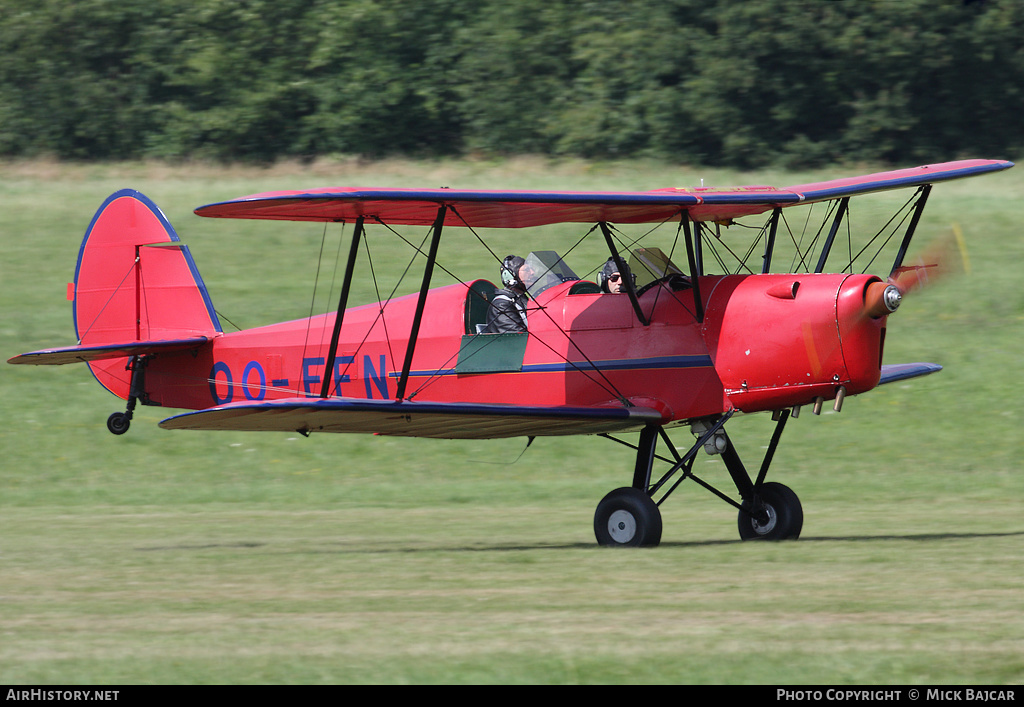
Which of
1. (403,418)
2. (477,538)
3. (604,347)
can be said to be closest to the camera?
(403,418)

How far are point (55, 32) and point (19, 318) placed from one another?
904 inches

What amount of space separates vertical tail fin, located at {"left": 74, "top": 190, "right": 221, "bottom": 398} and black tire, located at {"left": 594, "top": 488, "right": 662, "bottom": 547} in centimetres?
517

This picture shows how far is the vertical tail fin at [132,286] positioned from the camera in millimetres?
13711

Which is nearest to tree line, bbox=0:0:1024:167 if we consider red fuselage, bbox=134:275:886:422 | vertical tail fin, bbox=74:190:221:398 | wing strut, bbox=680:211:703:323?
vertical tail fin, bbox=74:190:221:398

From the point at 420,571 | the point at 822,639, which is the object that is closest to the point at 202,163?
the point at 420,571

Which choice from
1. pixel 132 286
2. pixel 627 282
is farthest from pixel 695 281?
pixel 132 286

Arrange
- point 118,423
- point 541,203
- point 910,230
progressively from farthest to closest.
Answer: point 118,423 < point 910,230 < point 541,203

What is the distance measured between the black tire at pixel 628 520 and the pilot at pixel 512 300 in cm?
181

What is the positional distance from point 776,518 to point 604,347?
2103mm

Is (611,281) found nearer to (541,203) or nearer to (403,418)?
(541,203)

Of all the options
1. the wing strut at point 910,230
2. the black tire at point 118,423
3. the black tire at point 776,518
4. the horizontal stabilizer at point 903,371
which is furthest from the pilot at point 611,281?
the black tire at point 118,423

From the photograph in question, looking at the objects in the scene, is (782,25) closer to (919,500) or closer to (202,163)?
(202,163)

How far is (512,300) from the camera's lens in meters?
11.4

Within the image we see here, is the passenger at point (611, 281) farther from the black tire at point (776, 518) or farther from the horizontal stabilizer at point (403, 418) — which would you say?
the black tire at point (776, 518)
